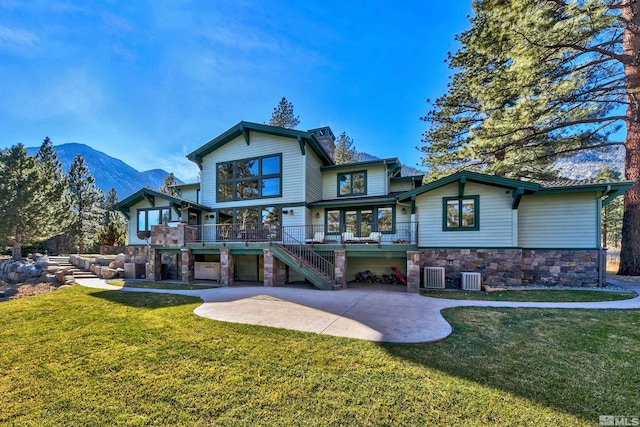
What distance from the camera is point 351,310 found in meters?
6.40

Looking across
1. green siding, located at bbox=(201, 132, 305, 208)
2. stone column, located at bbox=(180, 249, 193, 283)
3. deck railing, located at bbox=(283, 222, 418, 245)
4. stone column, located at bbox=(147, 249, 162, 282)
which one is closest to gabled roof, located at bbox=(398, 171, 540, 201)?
deck railing, located at bbox=(283, 222, 418, 245)

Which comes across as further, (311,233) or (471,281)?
(311,233)

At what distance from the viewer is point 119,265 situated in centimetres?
1421

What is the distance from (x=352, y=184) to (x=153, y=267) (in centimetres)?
1148

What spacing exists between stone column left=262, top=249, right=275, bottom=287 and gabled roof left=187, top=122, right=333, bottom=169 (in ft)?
17.9

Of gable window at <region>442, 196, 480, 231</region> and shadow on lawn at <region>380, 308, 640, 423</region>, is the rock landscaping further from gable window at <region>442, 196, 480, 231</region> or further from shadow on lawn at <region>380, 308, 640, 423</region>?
gable window at <region>442, 196, 480, 231</region>

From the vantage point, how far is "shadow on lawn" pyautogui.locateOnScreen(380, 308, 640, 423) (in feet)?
Result: 9.08

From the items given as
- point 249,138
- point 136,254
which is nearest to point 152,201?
point 136,254

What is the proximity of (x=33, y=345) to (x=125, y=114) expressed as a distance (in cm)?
2261

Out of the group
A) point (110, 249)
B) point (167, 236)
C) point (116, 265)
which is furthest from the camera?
point (110, 249)

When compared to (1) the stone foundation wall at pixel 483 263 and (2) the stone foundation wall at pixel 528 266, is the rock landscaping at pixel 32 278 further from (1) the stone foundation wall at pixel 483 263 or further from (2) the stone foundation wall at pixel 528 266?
(2) the stone foundation wall at pixel 528 266

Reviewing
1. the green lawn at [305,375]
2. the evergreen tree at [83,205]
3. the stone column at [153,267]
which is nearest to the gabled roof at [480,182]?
the green lawn at [305,375]

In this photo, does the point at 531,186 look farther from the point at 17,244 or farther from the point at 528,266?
the point at 17,244

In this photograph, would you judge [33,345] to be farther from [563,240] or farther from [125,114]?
[125,114]
